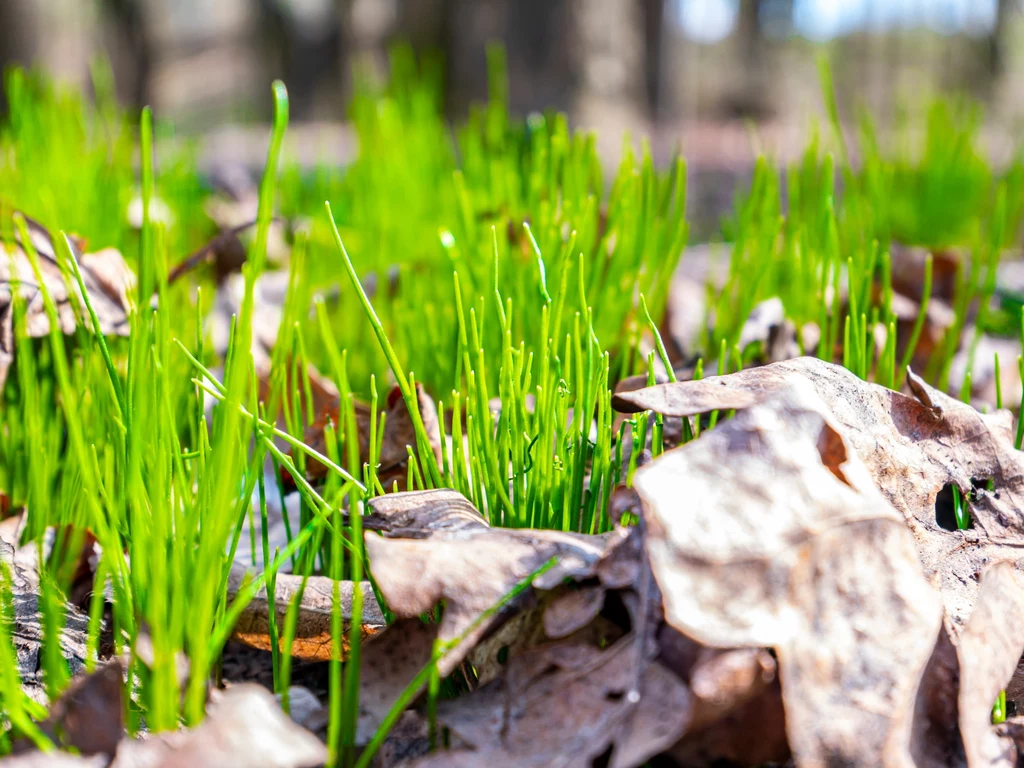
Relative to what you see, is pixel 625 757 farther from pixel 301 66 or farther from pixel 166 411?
pixel 301 66

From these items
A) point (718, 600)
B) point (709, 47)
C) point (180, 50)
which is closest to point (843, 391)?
point (718, 600)

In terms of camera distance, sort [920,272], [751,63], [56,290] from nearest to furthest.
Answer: [56,290] < [920,272] < [751,63]

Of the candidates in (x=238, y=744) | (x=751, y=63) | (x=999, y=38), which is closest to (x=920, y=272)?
(x=238, y=744)

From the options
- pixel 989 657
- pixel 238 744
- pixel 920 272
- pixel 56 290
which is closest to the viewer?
pixel 238 744

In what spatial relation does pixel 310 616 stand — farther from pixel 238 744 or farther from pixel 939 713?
pixel 939 713

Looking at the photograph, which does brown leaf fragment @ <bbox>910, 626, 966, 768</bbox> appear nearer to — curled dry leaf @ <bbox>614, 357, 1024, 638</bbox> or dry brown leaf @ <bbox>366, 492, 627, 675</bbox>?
curled dry leaf @ <bbox>614, 357, 1024, 638</bbox>

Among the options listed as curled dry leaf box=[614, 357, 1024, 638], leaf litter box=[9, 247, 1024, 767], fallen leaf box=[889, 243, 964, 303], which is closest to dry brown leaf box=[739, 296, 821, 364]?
curled dry leaf box=[614, 357, 1024, 638]

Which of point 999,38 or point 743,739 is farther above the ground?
point 999,38
